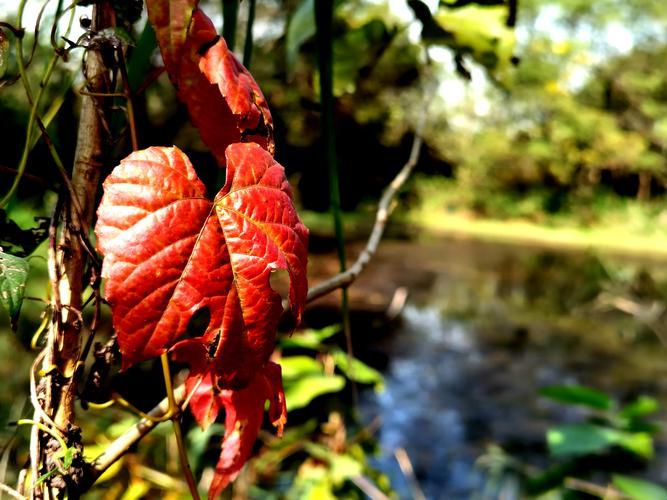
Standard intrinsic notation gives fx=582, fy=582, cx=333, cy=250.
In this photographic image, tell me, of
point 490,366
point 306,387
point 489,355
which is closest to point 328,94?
point 306,387

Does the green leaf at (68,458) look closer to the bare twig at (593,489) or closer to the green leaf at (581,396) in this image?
the bare twig at (593,489)

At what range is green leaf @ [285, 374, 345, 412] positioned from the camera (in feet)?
3.92

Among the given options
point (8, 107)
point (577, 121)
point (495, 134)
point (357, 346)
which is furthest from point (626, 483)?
point (495, 134)

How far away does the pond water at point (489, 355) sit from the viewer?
329 centimetres

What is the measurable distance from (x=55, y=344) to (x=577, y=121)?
16.2 meters

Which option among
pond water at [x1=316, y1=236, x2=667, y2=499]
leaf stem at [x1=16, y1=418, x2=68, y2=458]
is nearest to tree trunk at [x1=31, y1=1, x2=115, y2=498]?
leaf stem at [x1=16, y1=418, x2=68, y2=458]

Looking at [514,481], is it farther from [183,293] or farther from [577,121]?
[577,121]

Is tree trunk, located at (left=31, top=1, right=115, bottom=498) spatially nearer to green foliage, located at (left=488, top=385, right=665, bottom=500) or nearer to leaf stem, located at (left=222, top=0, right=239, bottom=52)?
leaf stem, located at (left=222, top=0, right=239, bottom=52)

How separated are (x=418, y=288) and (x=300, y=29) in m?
6.39

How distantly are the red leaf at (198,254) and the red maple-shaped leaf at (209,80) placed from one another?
0.02 meters

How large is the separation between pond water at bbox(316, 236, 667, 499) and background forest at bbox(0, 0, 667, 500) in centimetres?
2

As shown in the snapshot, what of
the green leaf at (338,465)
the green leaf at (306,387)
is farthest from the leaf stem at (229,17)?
the green leaf at (338,465)

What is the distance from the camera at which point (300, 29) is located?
2.17ft

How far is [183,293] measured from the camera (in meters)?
0.23
